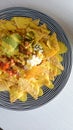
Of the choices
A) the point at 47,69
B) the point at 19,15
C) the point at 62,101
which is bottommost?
the point at 62,101

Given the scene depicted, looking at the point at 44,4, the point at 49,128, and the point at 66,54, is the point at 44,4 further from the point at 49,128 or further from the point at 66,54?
the point at 49,128

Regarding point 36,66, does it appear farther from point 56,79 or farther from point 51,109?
point 51,109

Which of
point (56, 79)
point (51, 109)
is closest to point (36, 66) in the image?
point (56, 79)

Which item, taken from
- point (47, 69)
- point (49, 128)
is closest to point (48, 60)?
point (47, 69)
